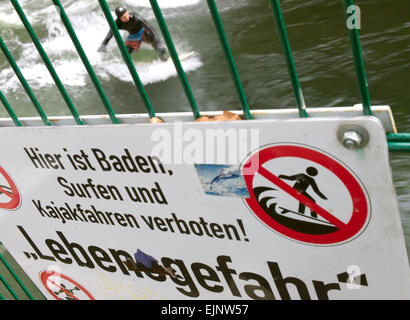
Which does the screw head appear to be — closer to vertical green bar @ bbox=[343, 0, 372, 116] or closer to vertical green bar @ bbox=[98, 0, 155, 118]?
vertical green bar @ bbox=[343, 0, 372, 116]

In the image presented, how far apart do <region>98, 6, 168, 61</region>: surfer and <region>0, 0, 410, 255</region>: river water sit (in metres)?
0.45

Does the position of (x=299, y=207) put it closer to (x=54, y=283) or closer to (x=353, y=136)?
(x=353, y=136)

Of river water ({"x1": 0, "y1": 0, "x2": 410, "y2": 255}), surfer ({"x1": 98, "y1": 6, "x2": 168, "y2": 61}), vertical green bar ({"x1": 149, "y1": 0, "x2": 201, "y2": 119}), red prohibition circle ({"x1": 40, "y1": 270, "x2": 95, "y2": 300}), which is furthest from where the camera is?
surfer ({"x1": 98, "y1": 6, "x2": 168, "y2": 61})

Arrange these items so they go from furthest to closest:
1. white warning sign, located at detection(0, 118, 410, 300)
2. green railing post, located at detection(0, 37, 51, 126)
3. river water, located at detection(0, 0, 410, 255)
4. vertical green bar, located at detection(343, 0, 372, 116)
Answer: river water, located at detection(0, 0, 410, 255), green railing post, located at detection(0, 37, 51, 126), white warning sign, located at detection(0, 118, 410, 300), vertical green bar, located at detection(343, 0, 372, 116)

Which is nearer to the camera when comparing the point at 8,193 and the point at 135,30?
the point at 8,193

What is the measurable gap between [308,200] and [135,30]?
701 centimetres

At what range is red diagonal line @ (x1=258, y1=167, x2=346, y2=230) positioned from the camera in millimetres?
1063

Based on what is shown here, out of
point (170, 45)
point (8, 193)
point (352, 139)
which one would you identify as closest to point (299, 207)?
point (352, 139)

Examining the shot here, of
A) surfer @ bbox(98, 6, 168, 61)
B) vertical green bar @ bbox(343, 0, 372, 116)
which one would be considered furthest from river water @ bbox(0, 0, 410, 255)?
vertical green bar @ bbox(343, 0, 372, 116)

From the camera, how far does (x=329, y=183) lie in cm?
102

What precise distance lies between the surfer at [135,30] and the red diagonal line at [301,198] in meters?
6.75

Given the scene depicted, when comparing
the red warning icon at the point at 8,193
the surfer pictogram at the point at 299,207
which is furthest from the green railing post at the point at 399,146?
the red warning icon at the point at 8,193

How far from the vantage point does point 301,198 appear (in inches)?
42.3
